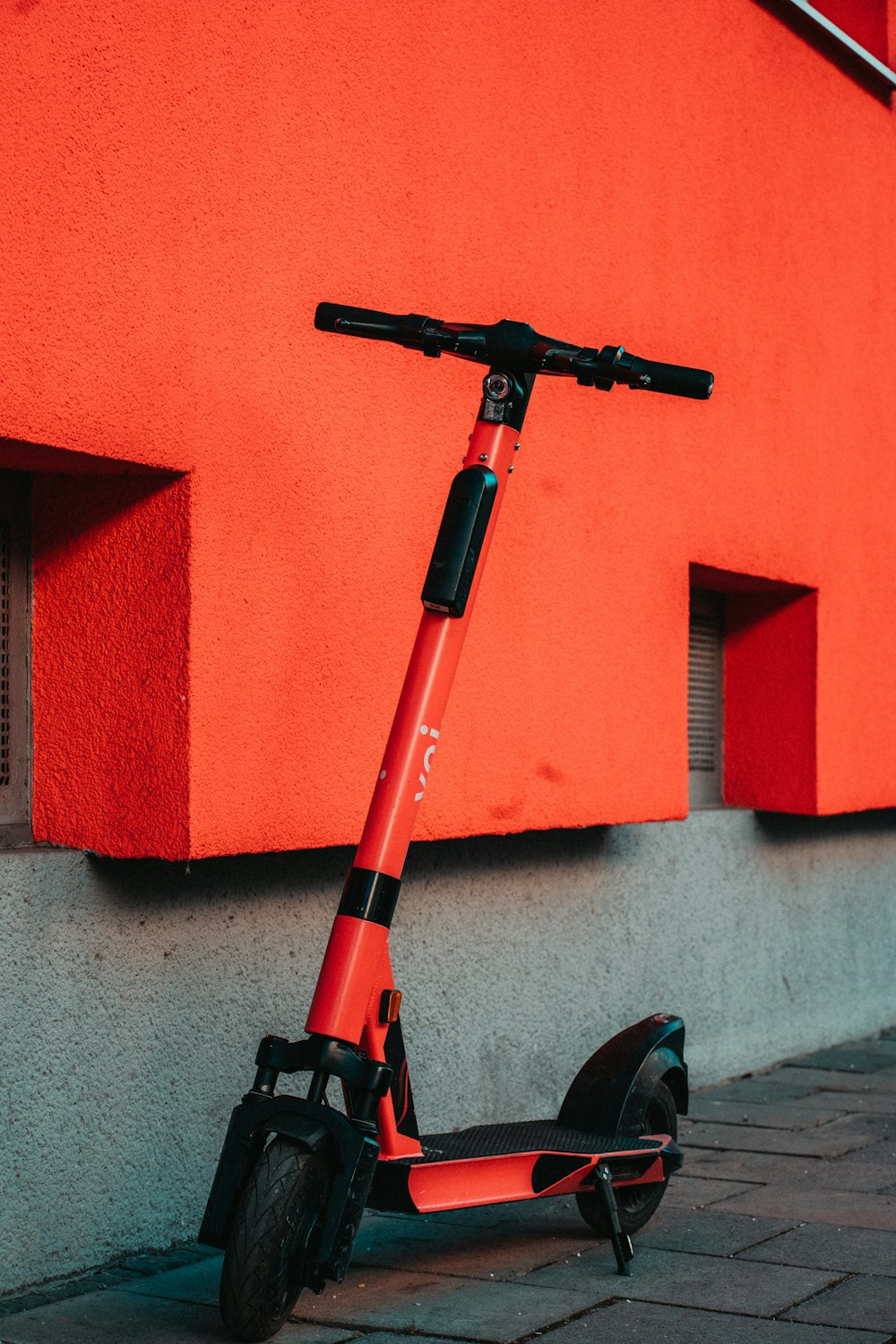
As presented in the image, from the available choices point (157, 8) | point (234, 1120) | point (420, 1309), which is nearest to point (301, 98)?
point (157, 8)

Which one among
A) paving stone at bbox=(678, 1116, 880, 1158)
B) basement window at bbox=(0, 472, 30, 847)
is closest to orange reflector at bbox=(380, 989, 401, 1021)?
basement window at bbox=(0, 472, 30, 847)

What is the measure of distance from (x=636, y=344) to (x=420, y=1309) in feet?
11.3

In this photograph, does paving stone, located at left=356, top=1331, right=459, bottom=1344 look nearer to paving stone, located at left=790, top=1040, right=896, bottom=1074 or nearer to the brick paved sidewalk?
the brick paved sidewalk

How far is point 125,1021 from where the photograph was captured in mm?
4004

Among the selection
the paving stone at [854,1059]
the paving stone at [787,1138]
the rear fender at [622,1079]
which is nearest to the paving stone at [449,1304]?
the rear fender at [622,1079]

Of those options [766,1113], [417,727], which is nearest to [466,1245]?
[417,727]

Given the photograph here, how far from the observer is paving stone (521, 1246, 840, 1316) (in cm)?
375

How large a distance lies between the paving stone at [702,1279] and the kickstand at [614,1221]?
4 cm

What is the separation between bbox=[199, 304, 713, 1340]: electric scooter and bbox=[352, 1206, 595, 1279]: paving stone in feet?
0.88

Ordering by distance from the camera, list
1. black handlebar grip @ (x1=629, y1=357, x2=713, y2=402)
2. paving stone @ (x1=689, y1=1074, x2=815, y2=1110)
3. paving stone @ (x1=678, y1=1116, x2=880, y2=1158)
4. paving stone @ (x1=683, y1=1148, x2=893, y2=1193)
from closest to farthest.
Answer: black handlebar grip @ (x1=629, y1=357, x2=713, y2=402), paving stone @ (x1=683, y1=1148, x2=893, y2=1193), paving stone @ (x1=678, y1=1116, x2=880, y2=1158), paving stone @ (x1=689, y1=1074, x2=815, y2=1110)

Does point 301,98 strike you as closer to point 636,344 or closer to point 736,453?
point 636,344

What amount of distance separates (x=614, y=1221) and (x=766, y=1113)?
7.81 ft

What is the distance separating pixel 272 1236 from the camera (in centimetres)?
311

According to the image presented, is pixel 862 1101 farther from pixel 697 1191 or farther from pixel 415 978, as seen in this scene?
pixel 415 978
